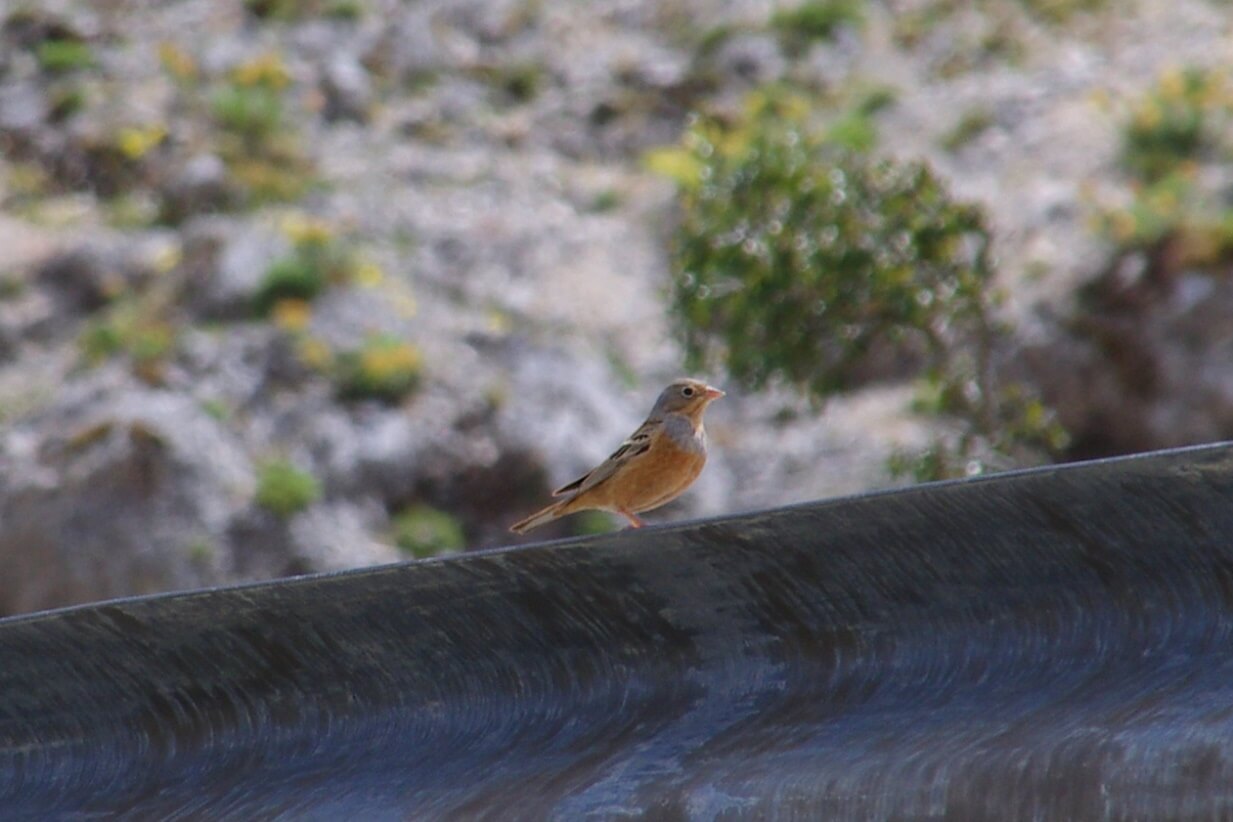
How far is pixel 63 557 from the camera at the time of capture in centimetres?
1511

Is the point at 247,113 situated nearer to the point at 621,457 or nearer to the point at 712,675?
the point at 621,457

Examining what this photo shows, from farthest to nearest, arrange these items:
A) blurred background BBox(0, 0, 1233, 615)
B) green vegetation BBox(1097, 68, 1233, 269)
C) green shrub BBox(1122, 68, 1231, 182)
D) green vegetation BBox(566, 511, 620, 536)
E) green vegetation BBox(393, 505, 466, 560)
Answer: green shrub BBox(1122, 68, 1231, 182) → green vegetation BBox(1097, 68, 1233, 269) → green vegetation BBox(566, 511, 620, 536) → green vegetation BBox(393, 505, 466, 560) → blurred background BBox(0, 0, 1233, 615)

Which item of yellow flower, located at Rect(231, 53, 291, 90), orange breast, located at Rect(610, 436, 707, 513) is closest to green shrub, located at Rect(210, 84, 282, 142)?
yellow flower, located at Rect(231, 53, 291, 90)

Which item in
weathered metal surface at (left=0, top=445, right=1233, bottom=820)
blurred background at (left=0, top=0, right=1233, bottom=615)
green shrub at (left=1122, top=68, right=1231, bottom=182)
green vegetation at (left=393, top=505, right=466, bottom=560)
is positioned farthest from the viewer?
green shrub at (left=1122, top=68, right=1231, bottom=182)

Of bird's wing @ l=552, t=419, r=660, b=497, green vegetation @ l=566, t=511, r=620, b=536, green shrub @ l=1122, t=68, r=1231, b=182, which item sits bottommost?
green vegetation @ l=566, t=511, r=620, b=536

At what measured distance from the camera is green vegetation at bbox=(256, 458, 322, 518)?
15609mm

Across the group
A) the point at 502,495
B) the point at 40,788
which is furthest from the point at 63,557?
the point at 40,788

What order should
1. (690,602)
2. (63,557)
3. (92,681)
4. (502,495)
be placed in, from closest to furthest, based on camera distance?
(690,602), (92,681), (63,557), (502,495)

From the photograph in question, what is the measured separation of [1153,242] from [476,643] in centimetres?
1533

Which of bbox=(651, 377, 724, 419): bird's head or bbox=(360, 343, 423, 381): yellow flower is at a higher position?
bbox=(360, 343, 423, 381): yellow flower

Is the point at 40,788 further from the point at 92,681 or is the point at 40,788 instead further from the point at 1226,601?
the point at 1226,601

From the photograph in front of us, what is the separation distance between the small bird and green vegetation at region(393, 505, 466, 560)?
35.2 feet

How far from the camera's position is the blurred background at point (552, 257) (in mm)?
13492

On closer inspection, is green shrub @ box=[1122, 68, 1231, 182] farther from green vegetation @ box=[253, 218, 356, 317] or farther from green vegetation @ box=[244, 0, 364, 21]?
green vegetation @ box=[244, 0, 364, 21]
